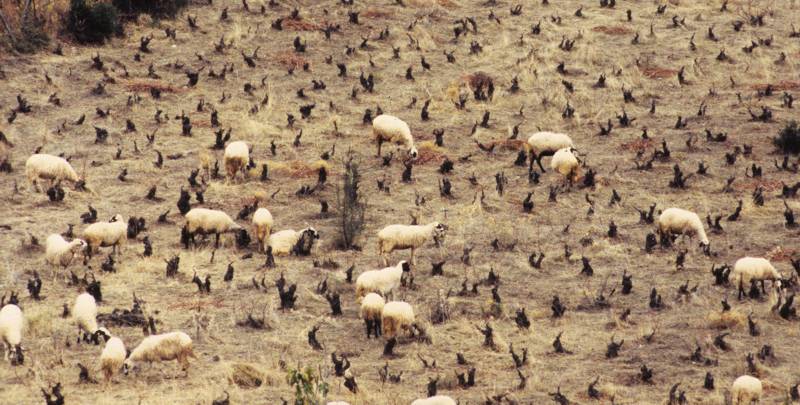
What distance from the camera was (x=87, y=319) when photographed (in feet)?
54.6

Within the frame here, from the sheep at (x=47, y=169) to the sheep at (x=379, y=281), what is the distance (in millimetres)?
6678

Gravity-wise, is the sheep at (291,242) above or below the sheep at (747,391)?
above

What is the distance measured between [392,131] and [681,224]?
20.3 feet

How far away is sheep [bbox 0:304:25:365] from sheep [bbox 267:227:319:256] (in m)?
4.64

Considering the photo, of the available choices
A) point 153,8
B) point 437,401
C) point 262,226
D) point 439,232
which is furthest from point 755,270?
point 153,8

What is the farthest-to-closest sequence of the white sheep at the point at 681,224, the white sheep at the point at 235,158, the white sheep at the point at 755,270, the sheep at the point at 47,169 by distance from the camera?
the white sheep at the point at 235,158 → the sheep at the point at 47,169 → the white sheep at the point at 681,224 → the white sheep at the point at 755,270

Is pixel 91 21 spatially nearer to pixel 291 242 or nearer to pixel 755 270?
pixel 291 242

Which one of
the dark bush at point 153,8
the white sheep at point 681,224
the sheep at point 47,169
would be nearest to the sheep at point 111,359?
the sheep at point 47,169

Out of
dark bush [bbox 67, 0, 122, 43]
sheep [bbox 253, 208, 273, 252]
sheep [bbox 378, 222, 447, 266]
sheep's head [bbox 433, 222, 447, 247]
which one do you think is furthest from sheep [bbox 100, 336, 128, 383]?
dark bush [bbox 67, 0, 122, 43]

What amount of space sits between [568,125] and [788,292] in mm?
8927

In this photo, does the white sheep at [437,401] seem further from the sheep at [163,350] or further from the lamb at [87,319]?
the lamb at [87,319]

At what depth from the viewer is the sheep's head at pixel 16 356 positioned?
1582cm

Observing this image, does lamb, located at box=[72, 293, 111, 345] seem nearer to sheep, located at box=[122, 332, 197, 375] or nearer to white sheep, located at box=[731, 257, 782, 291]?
sheep, located at box=[122, 332, 197, 375]

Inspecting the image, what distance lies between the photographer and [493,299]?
18.3 metres
